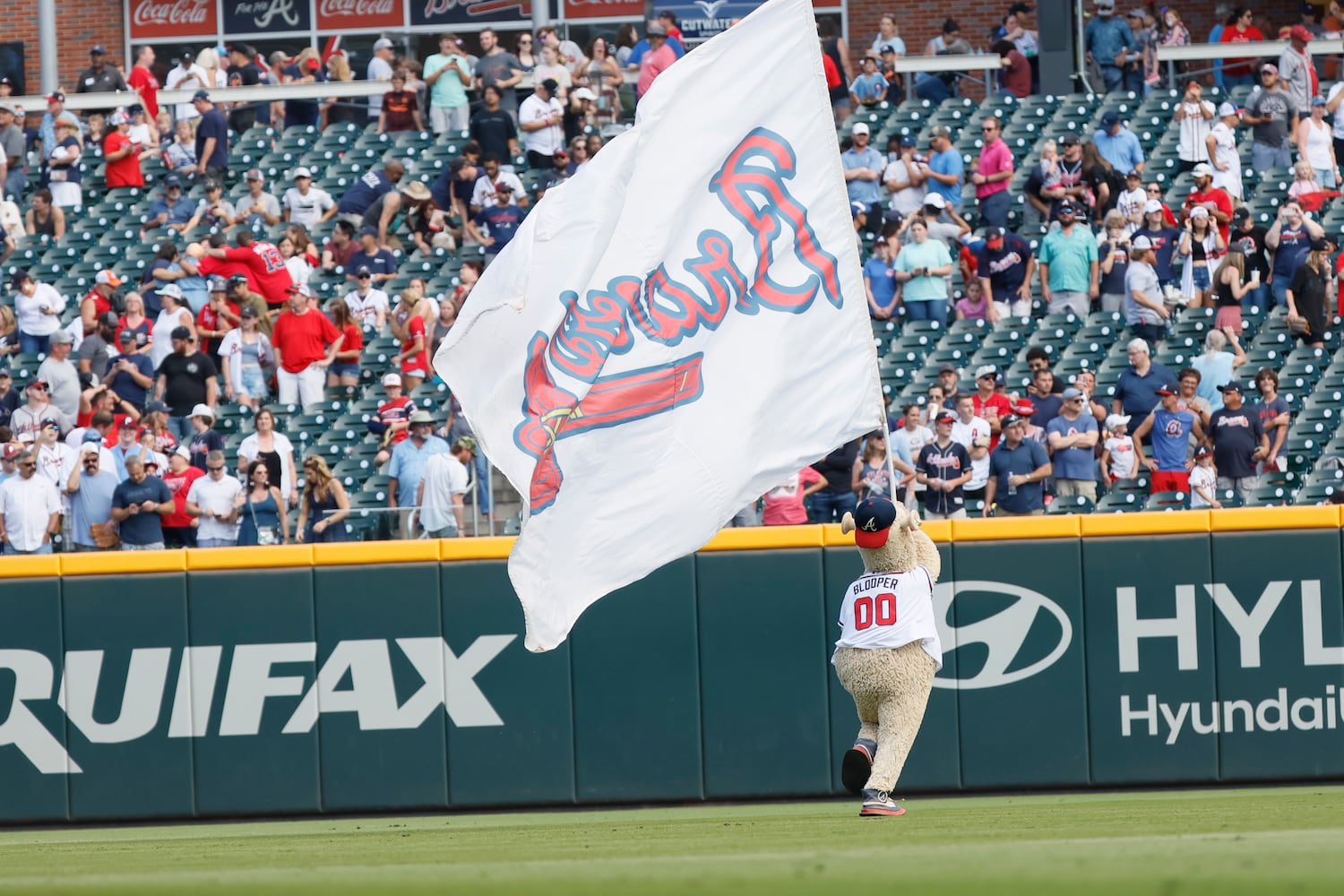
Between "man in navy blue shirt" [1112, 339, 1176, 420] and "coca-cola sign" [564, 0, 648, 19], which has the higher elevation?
"coca-cola sign" [564, 0, 648, 19]

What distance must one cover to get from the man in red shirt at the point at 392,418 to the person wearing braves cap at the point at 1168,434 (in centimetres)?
611

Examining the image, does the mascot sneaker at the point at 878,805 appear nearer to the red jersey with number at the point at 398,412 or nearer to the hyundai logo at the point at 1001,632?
the hyundai logo at the point at 1001,632

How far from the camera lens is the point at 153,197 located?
21953 millimetres

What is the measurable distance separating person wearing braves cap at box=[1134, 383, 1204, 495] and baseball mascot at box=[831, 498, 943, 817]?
6.72 metres

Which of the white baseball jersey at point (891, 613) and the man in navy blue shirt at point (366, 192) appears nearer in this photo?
the white baseball jersey at point (891, 613)

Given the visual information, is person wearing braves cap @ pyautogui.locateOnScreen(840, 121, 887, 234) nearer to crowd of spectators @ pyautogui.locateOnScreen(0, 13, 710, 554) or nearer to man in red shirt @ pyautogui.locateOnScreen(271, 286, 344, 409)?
crowd of spectators @ pyautogui.locateOnScreen(0, 13, 710, 554)

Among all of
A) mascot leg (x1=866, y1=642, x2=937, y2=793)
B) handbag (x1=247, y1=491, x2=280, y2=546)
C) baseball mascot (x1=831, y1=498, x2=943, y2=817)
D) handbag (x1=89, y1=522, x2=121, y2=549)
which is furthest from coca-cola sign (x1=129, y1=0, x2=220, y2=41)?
mascot leg (x1=866, y1=642, x2=937, y2=793)

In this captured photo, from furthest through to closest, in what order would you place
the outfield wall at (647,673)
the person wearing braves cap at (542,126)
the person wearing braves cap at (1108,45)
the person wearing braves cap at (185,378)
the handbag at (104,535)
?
the person wearing braves cap at (1108,45) → the person wearing braves cap at (542,126) → the person wearing braves cap at (185,378) → the handbag at (104,535) → the outfield wall at (647,673)

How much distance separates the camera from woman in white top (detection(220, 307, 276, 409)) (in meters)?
18.1

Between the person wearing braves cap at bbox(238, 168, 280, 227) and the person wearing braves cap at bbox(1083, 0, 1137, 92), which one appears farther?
the person wearing braves cap at bbox(1083, 0, 1137, 92)

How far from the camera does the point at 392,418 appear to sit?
1672 cm

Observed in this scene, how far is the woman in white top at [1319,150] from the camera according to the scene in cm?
2072

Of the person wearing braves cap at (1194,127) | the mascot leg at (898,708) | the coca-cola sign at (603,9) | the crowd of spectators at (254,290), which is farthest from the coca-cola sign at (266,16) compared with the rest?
the mascot leg at (898,708)

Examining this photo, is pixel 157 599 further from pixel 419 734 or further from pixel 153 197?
pixel 153 197
